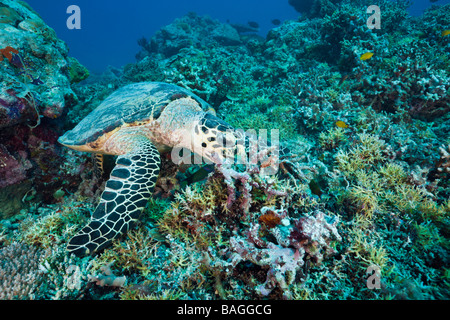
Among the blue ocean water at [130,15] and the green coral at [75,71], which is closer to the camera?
the green coral at [75,71]

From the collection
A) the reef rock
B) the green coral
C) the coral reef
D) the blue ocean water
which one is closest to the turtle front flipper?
the coral reef

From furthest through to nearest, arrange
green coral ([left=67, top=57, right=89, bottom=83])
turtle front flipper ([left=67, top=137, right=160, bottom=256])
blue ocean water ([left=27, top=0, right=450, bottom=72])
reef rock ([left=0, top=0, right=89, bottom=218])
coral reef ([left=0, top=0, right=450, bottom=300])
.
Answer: blue ocean water ([left=27, top=0, right=450, bottom=72]) → green coral ([left=67, top=57, right=89, bottom=83]) → reef rock ([left=0, top=0, right=89, bottom=218]) → turtle front flipper ([left=67, top=137, right=160, bottom=256]) → coral reef ([left=0, top=0, right=450, bottom=300])

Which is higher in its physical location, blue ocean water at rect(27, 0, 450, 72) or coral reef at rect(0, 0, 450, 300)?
blue ocean water at rect(27, 0, 450, 72)

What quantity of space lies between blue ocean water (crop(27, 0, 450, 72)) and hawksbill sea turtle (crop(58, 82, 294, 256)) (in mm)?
97835

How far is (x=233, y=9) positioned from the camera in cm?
9919

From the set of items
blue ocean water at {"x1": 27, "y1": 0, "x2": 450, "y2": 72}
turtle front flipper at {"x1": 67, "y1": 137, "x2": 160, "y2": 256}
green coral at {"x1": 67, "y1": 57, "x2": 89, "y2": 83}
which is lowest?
turtle front flipper at {"x1": 67, "y1": 137, "x2": 160, "y2": 256}

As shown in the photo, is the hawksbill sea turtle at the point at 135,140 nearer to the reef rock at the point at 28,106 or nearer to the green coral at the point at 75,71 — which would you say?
the reef rock at the point at 28,106

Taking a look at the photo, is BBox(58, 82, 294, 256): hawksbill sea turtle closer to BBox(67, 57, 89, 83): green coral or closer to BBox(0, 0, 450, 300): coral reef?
BBox(0, 0, 450, 300): coral reef

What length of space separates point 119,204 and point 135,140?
1204 mm

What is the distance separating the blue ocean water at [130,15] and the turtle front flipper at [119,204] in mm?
99150

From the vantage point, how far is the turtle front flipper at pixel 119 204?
197 cm

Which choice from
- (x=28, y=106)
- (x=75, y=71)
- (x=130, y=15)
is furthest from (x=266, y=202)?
(x=130, y=15)

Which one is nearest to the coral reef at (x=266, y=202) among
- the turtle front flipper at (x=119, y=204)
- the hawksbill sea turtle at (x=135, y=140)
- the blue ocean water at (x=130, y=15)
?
the turtle front flipper at (x=119, y=204)

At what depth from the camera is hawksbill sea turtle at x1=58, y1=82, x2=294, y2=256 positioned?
206cm
